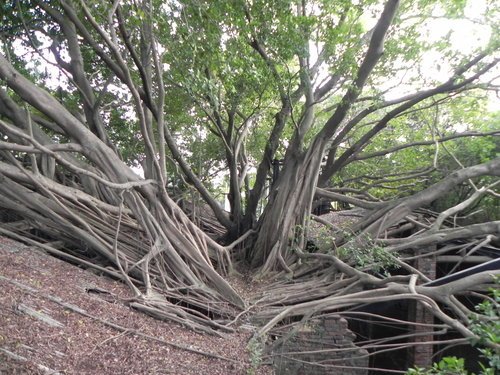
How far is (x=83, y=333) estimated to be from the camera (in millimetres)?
3723

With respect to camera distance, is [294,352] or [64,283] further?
[294,352]

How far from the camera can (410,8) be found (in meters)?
7.12

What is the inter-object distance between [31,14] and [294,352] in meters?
6.00

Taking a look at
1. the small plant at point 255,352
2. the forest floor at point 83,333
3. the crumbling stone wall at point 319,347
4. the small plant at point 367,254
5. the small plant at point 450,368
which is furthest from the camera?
the small plant at point 367,254

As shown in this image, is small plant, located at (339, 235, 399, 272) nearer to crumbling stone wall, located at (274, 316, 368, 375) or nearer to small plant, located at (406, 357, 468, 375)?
crumbling stone wall, located at (274, 316, 368, 375)

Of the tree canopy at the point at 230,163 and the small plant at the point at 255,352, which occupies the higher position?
the tree canopy at the point at 230,163

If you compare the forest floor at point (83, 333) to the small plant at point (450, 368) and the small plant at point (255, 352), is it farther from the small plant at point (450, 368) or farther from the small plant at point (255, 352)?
the small plant at point (450, 368)

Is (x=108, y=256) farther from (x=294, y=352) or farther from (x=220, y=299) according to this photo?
(x=294, y=352)

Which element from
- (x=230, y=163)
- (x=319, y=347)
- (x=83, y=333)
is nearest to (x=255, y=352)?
Result: (x=319, y=347)

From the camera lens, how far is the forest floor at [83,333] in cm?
315

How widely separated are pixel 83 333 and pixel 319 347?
292 cm

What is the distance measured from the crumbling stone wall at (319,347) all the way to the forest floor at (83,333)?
53cm

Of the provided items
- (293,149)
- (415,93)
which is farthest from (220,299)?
(415,93)

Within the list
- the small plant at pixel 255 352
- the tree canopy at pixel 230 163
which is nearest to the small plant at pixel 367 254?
the tree canopy at pixel 230 163
